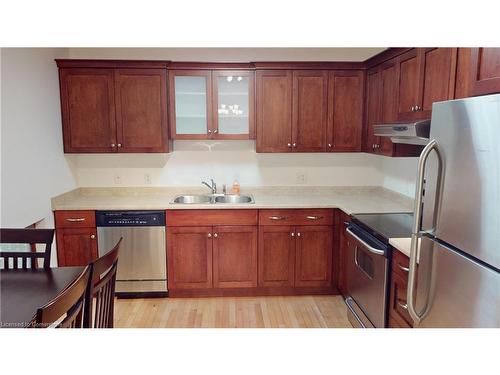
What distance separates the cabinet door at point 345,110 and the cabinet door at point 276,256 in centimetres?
98

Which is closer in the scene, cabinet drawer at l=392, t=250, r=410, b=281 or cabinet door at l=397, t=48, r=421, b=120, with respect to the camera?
cabinet drawer at l=392, t=250, r=410, b=281

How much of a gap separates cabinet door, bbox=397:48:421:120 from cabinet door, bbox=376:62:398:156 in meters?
0.09

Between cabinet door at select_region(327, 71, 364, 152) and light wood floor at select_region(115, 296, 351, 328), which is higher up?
cabinet door at select_region(327, 71, 364, 152)

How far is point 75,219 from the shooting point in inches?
124

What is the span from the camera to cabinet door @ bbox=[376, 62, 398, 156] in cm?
274

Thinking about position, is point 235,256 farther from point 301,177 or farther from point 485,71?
point 485,71

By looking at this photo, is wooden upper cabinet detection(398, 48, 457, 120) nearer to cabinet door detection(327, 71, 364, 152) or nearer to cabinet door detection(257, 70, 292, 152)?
cabinet door detection(327, 71, 364, 152)

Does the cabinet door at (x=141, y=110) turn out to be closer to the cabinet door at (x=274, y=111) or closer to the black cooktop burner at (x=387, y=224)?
the cabinet door at (x=274, y=111)

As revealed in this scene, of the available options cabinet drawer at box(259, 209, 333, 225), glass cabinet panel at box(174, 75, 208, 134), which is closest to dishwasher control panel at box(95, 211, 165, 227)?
glass cabinet panel at box(174, 75, 208, 134)

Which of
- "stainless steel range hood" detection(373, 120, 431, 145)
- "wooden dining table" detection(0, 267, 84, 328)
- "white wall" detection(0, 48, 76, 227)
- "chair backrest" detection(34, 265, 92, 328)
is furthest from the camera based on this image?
"white wall" detection(0, 48, 76, 227)

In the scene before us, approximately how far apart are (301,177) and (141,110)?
5.78 feet
